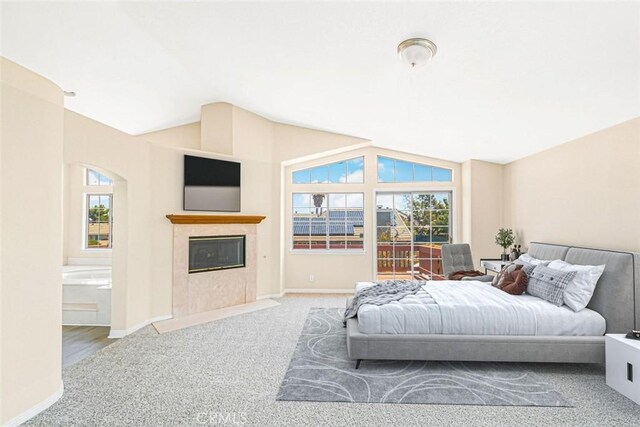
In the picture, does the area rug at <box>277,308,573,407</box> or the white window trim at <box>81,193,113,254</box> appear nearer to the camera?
the area rug at <box>277,308,573,407</box>

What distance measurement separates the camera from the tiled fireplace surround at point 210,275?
454 cm

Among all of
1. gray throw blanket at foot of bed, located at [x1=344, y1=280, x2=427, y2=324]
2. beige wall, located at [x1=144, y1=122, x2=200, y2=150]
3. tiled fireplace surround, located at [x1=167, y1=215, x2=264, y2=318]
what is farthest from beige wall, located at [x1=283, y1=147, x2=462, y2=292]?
gray throw blanket at foot of bed, located at [x1=344, y1=280, x2=427, y2=324]

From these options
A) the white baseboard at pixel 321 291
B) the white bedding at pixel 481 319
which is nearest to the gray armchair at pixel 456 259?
the white baseboard at pixel 321 291

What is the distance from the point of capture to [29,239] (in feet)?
7.42

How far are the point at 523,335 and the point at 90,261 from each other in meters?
7.12

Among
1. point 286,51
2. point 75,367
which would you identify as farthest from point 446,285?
point 75,367

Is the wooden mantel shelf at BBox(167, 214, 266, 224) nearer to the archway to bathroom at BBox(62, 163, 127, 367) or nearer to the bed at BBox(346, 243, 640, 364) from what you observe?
the archway to bathroom at BBox(62, 163, 127, 367)

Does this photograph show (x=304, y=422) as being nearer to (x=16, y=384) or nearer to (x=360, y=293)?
(x=360, y=293)

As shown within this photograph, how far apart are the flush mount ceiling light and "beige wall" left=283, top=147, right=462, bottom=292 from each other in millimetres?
3526

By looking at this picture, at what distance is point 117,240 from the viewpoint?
12.9 feet

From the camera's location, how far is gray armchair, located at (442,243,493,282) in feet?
16.9

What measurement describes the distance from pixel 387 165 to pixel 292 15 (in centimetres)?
406

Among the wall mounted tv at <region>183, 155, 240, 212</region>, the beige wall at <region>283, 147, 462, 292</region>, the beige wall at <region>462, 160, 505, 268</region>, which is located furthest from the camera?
the beige wall at <region>283, 147, 462, 292</region>

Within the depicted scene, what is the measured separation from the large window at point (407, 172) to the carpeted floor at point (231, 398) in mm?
3863
